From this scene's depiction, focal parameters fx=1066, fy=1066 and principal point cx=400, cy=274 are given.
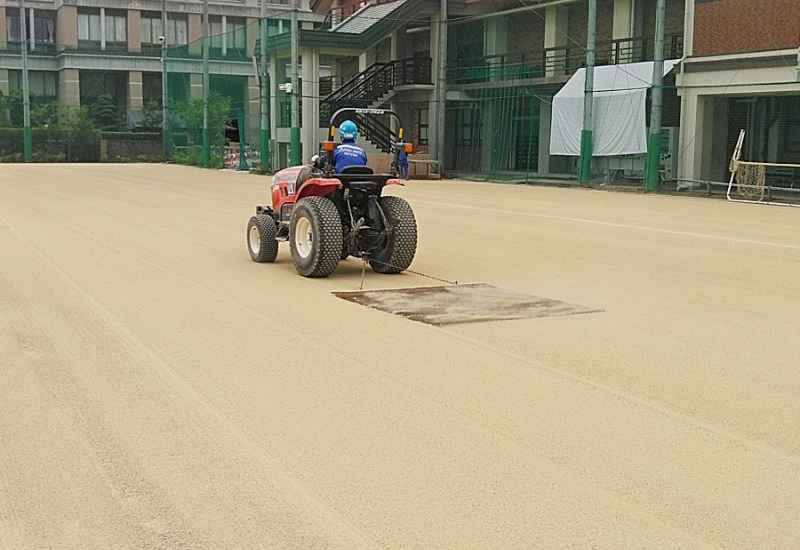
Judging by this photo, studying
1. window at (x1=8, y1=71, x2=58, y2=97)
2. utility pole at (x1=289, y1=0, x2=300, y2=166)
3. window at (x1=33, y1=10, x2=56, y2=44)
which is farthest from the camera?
window at (x1=33, y1=10, x2=56, y2=44)

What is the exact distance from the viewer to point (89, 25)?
79.6 m

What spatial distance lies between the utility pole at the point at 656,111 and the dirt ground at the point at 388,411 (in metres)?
18.9

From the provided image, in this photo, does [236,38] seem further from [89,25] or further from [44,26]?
[44,26]

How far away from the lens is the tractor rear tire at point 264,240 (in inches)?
517

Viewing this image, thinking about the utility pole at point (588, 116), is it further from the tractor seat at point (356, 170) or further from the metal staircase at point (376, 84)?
the tractor seat at point (356, 170)

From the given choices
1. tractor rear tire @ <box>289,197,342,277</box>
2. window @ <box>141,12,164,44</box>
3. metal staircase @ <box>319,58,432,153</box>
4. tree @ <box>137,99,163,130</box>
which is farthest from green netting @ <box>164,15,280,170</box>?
A: tractor rear tire @ <box>289,197,342,277</box>

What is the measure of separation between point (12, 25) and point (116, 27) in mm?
7650

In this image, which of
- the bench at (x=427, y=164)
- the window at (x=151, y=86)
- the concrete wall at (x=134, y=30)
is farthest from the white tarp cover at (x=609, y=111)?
the concrete wall at (x=134, y=30)

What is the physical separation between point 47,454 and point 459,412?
2.35 meters

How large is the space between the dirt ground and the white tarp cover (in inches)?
813

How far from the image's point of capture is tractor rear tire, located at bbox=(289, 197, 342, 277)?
11.6 meters

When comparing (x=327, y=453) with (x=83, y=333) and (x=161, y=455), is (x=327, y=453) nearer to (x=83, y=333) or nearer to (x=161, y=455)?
(x=161, y=455)

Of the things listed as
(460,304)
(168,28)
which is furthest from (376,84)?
(168,28)

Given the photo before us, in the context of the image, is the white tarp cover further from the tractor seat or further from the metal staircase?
the tractor seat
